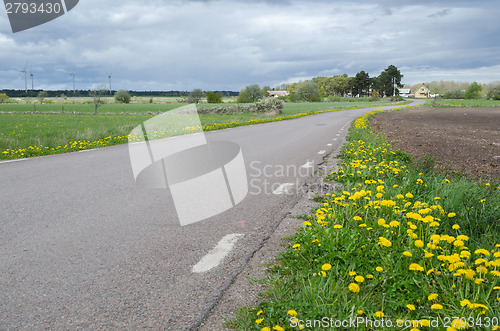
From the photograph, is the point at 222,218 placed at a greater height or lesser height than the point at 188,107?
lesser

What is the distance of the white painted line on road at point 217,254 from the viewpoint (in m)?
3.03

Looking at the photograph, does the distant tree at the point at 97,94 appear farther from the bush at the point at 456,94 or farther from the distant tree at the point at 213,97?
the bush at the point at 456,94

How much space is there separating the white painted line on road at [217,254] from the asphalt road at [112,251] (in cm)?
4


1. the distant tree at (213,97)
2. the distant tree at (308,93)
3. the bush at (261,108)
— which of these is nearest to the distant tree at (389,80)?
the distant tree at (308,93)

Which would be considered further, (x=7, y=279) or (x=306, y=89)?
(x=306, y=89)

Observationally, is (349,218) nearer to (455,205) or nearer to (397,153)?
(455,205)

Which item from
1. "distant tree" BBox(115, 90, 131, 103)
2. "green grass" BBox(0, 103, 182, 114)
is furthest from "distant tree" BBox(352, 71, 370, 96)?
"green grass" BBox(0, 103, 182, 114)

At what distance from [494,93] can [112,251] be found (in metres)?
113

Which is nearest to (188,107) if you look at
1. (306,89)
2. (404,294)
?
(404,294)

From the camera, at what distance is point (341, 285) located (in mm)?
2580

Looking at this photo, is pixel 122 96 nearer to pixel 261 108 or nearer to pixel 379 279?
pixel 261 108

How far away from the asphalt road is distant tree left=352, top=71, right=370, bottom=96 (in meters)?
147

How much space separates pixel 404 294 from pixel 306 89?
127m

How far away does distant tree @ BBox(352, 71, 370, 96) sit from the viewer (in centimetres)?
14250
